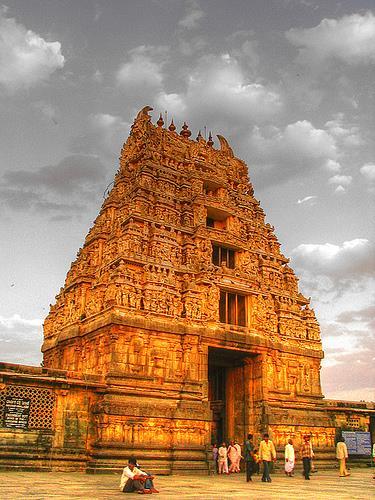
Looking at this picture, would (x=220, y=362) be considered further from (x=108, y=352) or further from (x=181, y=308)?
(x=108, y=352)

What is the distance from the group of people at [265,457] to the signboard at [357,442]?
412cm

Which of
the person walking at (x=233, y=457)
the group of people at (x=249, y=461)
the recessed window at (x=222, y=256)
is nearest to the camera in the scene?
the group of people at (x=249, y=461)

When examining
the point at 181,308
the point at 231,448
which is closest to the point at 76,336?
the point at 181,308

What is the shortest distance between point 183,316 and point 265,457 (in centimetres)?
923

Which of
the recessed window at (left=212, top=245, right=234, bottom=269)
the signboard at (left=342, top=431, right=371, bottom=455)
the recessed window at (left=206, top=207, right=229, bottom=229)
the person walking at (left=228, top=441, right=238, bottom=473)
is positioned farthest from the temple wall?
the signboard at (left=342, top=431, right=371, bottom=455)

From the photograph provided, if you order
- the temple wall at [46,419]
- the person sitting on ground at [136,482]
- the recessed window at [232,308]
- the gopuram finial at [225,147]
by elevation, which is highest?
the gopuram finial at [225,147]

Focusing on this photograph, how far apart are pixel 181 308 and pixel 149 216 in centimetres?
576

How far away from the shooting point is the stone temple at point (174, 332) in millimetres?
23875

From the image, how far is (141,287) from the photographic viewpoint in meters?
27.5

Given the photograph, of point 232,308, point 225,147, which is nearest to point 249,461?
point 232,308

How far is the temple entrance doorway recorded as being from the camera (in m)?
30.3

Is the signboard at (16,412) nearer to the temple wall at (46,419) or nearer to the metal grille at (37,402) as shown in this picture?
the temple wall at (46,419)

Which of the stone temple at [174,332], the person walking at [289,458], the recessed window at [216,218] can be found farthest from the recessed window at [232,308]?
the person walking at [289,458]

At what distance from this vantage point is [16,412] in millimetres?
22516
